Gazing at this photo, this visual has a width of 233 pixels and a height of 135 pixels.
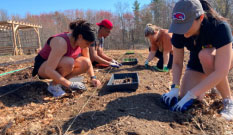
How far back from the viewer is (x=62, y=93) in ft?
7.85

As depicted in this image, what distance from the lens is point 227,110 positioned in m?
1.73

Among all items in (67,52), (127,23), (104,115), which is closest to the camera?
(104,115)

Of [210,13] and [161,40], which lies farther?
[161,40]

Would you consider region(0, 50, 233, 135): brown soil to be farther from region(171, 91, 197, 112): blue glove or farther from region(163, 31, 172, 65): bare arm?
region(163, 31, 172, 65): bare arm

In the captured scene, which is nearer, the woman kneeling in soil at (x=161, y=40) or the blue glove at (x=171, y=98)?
the blue glove at (x=171, y=98)

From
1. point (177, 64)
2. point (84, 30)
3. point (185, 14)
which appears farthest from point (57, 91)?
point (185, 14)

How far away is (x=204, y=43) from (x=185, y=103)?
623 mm

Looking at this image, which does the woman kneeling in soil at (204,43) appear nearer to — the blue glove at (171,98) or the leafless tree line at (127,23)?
the blue glove at (171,98)

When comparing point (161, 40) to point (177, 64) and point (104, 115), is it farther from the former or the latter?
point (104, 115)

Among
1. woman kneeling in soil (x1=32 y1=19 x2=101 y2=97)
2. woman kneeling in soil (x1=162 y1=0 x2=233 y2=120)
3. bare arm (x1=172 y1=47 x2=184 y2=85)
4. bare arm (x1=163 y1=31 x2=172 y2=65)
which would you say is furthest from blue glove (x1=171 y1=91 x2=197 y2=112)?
bare arm (x1=163 y1=31 x2=172 y2=65)

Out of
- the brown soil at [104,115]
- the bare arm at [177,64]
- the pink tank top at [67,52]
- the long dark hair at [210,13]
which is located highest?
the long dark hair at [210,13]

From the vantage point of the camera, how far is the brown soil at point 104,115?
4.86 ft

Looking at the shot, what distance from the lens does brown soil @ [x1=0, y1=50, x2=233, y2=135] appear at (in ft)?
4.86

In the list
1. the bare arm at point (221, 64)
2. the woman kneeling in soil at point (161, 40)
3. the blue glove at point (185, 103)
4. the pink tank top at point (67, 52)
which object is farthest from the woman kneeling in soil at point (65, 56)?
the woman kneeling in soil at point (161, 40)
